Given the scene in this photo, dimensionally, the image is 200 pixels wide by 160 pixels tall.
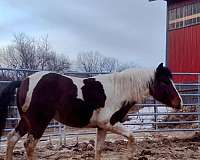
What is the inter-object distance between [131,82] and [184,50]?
1395cm

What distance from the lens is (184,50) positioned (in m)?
19.1

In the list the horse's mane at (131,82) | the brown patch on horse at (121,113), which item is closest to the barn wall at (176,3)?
the horse's mane at (131,82)

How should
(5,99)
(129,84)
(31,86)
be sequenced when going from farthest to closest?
(129,84)
(5,99)
(31,86)

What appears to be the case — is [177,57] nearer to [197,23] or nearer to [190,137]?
[197,23]

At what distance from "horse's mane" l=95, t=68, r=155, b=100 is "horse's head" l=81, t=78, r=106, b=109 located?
0.15 meters

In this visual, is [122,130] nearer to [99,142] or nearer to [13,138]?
[99,142]

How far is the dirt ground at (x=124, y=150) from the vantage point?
21.7ft

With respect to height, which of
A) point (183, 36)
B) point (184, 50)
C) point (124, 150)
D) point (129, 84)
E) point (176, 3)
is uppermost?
point (176, 3)

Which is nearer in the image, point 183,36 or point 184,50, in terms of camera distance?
point 184,50

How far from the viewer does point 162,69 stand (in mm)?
5723

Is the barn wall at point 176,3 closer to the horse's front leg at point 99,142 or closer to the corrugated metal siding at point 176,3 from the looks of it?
the corrugated metal siding at point 176,3

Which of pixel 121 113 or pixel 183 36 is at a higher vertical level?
pixel 183 36

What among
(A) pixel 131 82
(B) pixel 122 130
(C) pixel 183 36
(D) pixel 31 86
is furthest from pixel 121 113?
(C) pixel 183 36

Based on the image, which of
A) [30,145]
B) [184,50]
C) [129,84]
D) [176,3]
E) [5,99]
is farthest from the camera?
[176,3]
